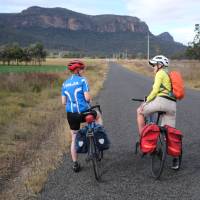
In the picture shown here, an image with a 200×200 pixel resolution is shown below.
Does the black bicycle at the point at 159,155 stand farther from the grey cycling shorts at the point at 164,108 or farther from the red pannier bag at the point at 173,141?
the grey cycling shorts at the point at 164,108

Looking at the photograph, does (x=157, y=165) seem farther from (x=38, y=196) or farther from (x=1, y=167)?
(x=1, y=167)

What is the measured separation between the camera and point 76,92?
7070 millimetres

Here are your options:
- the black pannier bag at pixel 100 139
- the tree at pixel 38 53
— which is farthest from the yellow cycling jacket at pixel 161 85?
the tree at pixel 38 53

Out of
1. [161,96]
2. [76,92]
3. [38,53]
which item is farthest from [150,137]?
[38,53]

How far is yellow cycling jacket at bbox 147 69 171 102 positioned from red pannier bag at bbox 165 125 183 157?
1.77ft

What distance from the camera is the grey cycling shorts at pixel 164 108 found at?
6.95 metres

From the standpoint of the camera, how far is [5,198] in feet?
19.6

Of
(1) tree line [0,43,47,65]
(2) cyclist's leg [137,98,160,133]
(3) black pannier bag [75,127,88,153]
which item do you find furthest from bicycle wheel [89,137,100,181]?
(1) tree line [0,43,47,65]

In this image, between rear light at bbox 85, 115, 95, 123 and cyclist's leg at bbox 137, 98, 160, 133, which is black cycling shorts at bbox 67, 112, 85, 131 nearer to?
rear light at bbox 85, 115, 95, 123

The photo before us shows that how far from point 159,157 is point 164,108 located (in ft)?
2.45

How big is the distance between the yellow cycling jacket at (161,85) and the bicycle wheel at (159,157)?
2.05 ft

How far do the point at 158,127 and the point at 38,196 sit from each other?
2.00 metres

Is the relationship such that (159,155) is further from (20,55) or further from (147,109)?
(20,55)

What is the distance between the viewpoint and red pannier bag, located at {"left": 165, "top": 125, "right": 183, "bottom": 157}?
670 centimetres
